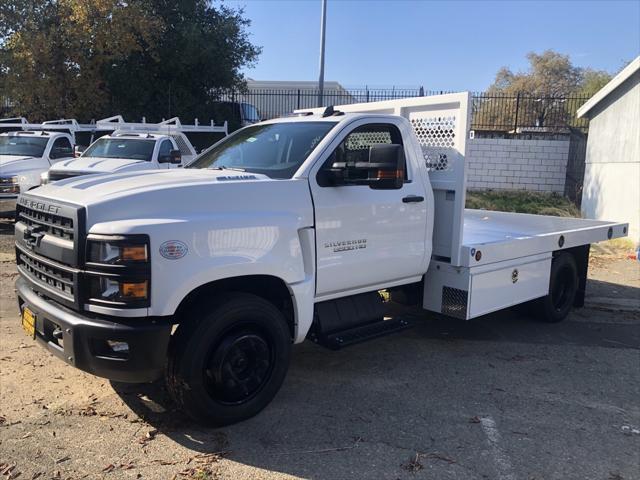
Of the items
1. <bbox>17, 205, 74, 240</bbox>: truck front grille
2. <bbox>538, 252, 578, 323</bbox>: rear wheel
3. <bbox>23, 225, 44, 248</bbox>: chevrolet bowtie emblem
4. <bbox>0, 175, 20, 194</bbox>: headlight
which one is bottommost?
<bbox>538, 252, 578, 323</bbox>: rear wheel

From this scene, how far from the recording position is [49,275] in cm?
384

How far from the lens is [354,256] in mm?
4668

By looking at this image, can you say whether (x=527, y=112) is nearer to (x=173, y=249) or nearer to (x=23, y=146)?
(x=23, y=146)

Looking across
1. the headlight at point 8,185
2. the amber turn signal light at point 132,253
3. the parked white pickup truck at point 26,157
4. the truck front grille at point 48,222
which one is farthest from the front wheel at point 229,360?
the headlight at point 8,185

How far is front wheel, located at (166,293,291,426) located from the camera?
3686 mm

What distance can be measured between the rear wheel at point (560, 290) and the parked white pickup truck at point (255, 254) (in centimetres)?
101

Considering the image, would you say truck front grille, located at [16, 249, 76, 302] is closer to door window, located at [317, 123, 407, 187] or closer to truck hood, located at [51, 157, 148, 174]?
door window, located at [317, 123, 407, 187]

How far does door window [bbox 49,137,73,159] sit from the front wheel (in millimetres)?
10871

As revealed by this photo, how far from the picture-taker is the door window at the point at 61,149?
43.1ft

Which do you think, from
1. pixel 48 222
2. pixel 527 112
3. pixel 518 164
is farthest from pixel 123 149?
pixel 527 112

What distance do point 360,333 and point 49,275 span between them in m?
2.40

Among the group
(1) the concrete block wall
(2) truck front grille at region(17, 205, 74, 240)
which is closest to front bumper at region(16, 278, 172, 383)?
(2) truck front grille at region(17, 205, 74, 240)

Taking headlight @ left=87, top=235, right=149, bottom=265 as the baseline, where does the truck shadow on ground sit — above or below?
below

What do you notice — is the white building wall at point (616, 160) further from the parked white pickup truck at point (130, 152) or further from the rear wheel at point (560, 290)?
the parked white pickup truck at point (130, 152)
